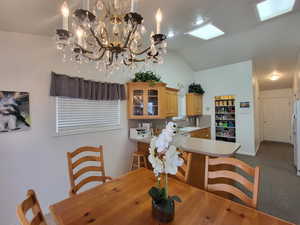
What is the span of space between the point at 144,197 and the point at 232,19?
3.31 metres

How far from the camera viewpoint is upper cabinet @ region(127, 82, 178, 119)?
3178 mm

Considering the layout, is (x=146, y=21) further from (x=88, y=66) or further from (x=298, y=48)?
(x=298, y=48)

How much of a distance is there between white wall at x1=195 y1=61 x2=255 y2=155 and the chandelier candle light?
15.8 ft

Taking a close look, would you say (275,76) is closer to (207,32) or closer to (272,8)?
(272,8)

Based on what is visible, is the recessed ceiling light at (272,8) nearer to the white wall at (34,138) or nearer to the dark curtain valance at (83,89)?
the dark curtain valance at (83,89)

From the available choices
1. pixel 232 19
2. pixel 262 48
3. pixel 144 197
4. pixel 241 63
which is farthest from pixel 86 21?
pixel 241 63

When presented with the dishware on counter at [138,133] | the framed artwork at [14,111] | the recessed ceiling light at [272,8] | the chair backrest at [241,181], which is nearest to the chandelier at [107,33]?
the framed artwork at [14,111]

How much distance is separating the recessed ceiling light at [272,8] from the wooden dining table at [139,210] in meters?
3.03

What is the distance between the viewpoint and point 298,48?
3848 mm

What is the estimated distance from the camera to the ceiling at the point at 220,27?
5.58 ft

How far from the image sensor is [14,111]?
190 cm

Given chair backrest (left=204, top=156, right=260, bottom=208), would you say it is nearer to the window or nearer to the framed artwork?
the window

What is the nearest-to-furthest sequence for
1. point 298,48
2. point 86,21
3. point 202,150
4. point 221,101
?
point 86,21 < point 202,150 < point 298,48 < point 221,101

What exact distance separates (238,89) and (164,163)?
5.00 m
